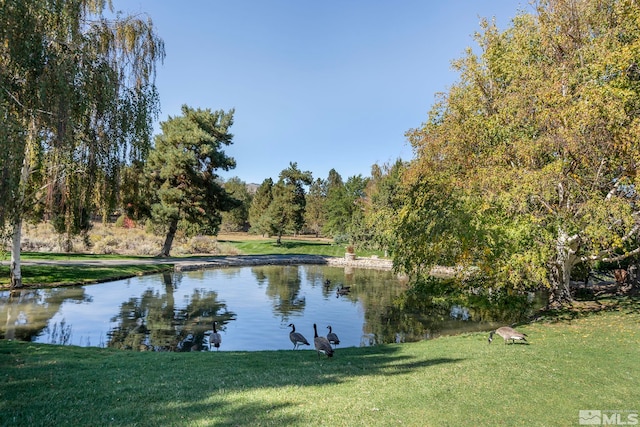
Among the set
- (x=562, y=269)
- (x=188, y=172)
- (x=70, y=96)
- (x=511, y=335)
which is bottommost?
(x=511, y=335)

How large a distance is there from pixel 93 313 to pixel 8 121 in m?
14.1

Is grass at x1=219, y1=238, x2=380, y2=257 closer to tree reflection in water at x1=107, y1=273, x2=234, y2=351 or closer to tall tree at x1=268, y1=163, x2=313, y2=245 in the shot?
tall tree at x1=268, y1=163, x2=313, y2=245

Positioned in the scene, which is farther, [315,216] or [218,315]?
[315,216]

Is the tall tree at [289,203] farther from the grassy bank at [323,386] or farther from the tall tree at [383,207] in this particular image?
the grassy bank at [323,386]

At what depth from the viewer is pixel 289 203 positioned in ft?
226

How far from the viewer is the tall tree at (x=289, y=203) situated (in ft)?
224

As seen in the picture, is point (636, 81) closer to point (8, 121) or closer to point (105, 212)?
point (8, 121)

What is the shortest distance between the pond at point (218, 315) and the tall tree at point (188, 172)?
12.6 m

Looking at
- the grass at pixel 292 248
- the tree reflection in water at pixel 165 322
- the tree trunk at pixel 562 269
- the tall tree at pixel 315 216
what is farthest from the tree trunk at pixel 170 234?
the tall tree at pixel 315 216

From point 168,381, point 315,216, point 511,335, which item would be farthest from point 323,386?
point 315,216

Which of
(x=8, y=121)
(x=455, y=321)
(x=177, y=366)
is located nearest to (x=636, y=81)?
(x=455, y=321)

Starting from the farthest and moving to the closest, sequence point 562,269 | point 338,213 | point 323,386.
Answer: point 338,213, point 562,269, point 323,386

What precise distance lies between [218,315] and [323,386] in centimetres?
1369

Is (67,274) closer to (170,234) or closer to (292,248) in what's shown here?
(170,234)
